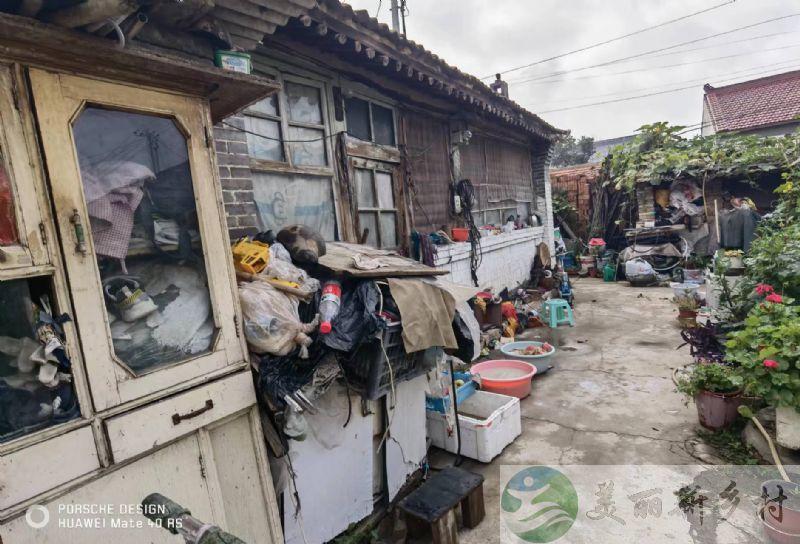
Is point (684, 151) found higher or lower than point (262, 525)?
higher

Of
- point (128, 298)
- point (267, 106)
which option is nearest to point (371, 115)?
point (267, 106)

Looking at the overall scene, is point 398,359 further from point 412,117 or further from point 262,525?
point 412,117

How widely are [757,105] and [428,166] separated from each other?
1662 centimetres

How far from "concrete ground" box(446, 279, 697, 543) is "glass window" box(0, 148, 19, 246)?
3.05 metres

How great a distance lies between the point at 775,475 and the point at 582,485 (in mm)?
1464

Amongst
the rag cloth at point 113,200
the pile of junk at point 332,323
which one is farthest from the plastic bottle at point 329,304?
the rag cloth at point 113,200

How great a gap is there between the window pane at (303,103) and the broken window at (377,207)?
0.77 metres

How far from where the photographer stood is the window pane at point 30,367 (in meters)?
1.59

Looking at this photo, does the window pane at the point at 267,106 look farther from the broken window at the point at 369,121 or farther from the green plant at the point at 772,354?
the green plant at the point at 772,354

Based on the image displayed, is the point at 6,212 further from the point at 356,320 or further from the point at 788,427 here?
the point at 788,427

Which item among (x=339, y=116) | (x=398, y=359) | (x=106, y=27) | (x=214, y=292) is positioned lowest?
(x=398, y=359)

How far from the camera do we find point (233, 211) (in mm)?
2906

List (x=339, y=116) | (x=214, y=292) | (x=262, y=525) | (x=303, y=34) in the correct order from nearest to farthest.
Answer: (x=214, y=292), (x=262, y=525), (x=303, y=34), (x=339, y=116)

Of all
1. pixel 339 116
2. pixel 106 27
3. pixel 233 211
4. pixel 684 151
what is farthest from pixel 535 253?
pixel 106 27
